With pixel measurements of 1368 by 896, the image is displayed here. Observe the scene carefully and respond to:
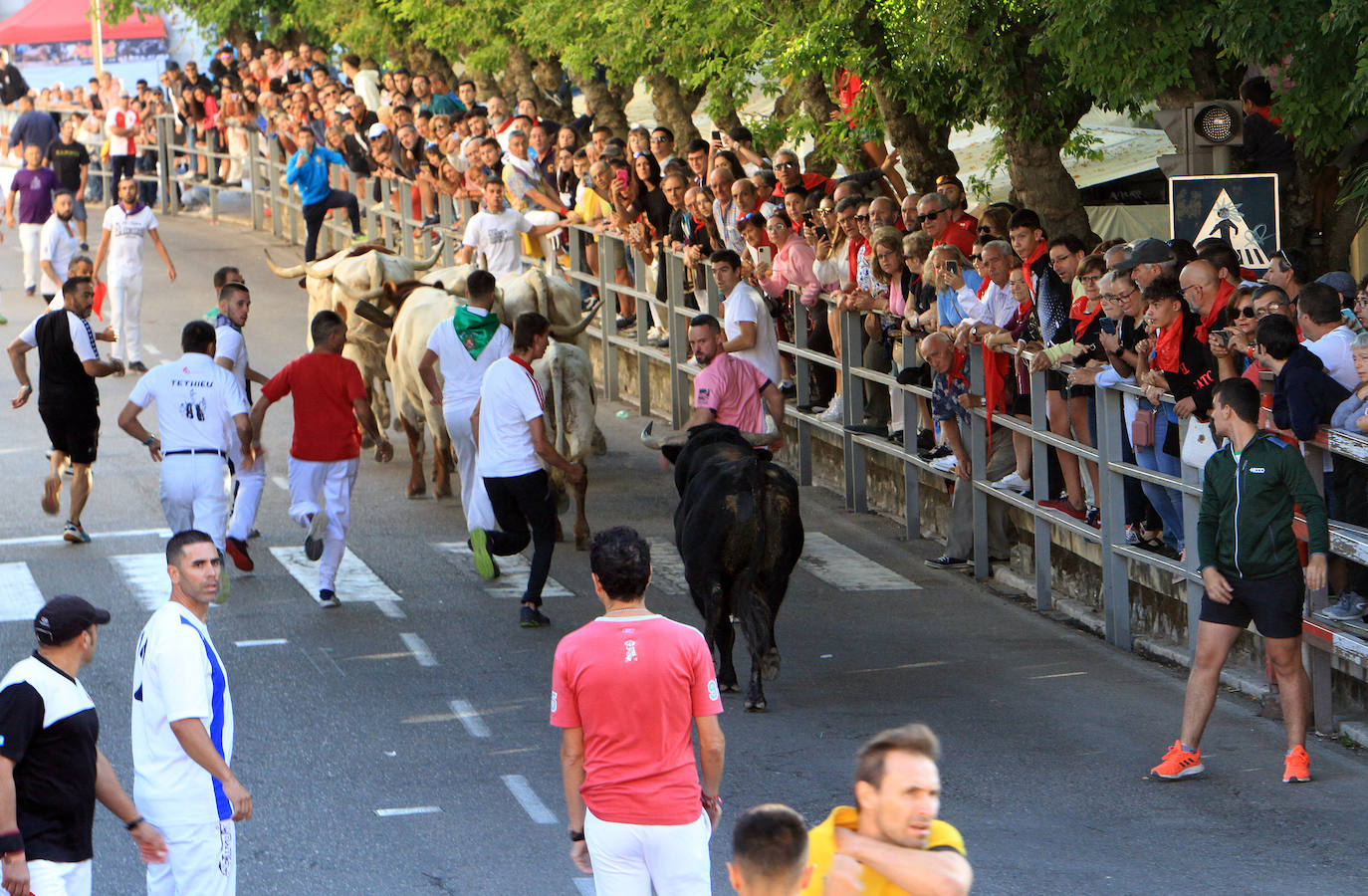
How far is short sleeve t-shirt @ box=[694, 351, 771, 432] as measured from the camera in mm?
11086

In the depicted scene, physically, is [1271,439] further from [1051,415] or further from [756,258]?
[756,258]

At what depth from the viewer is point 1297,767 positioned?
8656 millimetres

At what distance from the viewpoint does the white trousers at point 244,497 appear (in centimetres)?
1255

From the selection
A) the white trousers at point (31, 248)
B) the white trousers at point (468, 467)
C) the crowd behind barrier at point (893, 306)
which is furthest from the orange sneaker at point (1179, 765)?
the white trousers at point (31, 248)

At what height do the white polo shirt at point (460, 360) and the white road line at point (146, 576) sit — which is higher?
the white polo shirt at point (460, 360)

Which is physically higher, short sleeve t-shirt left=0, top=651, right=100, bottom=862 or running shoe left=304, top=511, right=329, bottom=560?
short sleeve t-shirt left=0, top=651, right=100, bottom=862

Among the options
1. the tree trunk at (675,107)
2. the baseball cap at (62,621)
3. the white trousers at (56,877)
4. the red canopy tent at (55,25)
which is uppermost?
the red canopy tent at (55,25)

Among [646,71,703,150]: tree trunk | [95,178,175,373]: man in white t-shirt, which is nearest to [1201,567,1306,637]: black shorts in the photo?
[646,71,703,150]: tree trunk

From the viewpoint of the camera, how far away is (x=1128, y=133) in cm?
2023

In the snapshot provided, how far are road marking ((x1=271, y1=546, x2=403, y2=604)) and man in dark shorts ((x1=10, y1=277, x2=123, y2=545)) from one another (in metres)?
1.51

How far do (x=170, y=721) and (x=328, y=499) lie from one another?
19.9 ft

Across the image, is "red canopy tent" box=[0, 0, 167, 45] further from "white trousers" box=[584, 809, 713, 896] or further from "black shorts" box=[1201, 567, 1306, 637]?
"white trousers" box=[584, 809, 713, 896]

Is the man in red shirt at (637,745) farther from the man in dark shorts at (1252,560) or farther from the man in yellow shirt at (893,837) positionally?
the man in dark shorts at (1252,560)

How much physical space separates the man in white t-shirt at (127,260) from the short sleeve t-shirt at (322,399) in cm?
876
